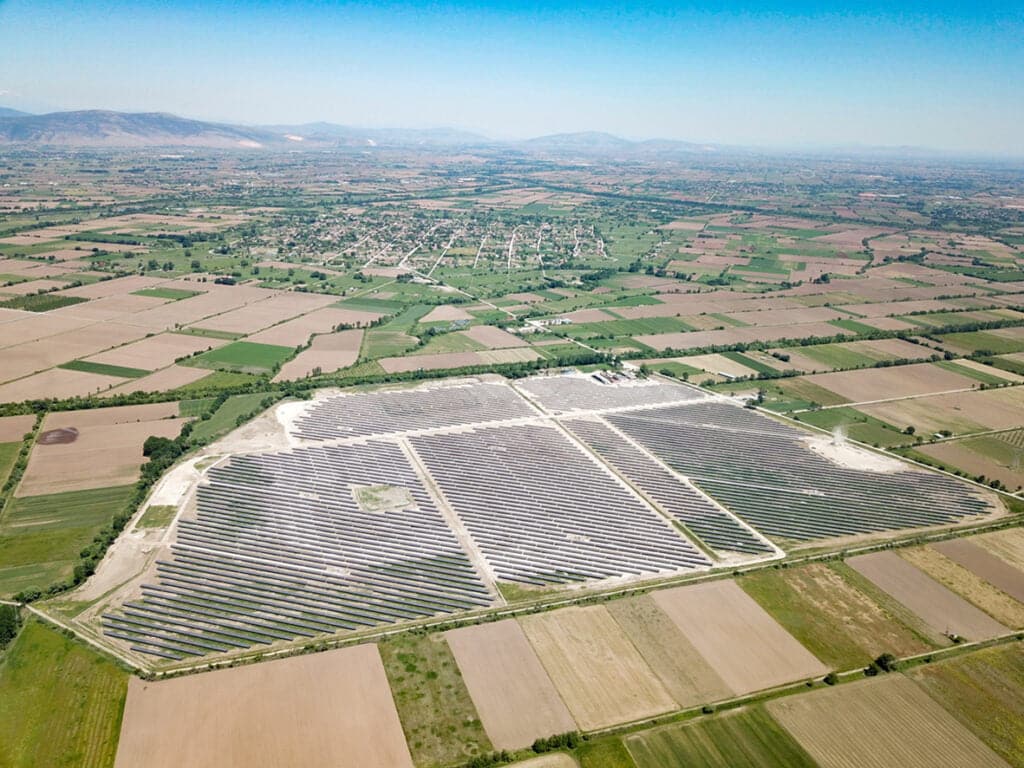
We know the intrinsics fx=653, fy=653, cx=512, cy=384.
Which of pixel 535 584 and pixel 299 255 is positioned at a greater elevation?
pixel 299 255

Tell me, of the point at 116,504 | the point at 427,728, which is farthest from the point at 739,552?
the point at 116,504

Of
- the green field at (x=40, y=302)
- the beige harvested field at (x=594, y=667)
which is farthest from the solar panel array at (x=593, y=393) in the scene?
the green field at (x=40, y=302)

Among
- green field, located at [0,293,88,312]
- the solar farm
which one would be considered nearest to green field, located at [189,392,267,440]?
the solar farm

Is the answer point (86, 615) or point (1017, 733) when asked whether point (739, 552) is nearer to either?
point (1017, 733)

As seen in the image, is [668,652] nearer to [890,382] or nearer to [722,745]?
[722,745]

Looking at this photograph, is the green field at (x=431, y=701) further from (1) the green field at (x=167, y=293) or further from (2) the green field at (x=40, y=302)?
(2) the green field at (x=40, y=302)

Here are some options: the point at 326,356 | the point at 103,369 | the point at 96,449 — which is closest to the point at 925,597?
the point at 96,449
